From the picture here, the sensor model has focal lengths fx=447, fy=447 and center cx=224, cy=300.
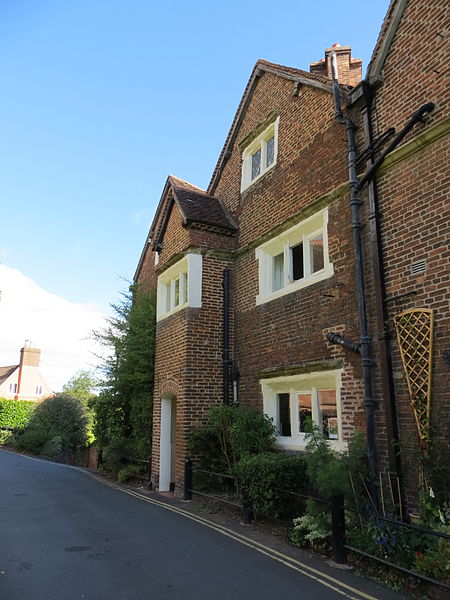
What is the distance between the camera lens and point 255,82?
12.2 metres

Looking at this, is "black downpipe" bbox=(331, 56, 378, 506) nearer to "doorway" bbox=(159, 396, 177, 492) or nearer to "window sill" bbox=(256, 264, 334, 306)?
"window sill" bbox=(256, 264, 334, 306)

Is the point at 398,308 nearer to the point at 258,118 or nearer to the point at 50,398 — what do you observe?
the point at 258,118

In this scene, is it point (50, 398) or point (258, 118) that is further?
point (50, 398)

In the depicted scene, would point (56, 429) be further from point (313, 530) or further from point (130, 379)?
point (313, 530)

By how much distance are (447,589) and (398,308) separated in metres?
3.58

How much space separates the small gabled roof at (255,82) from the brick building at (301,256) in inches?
1.5

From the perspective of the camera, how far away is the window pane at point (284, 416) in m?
9.25

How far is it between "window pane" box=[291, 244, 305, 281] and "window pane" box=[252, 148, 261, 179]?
2979mm

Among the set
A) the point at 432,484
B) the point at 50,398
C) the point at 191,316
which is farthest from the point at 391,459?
the point at 50,398

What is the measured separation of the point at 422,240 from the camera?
646 cm

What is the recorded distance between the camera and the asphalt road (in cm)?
488

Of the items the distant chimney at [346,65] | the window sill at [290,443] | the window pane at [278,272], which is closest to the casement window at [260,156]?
the distant chimney at [346,65]

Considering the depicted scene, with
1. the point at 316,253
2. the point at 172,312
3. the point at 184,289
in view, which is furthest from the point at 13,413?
the point at 316,253

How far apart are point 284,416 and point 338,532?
3730mm
